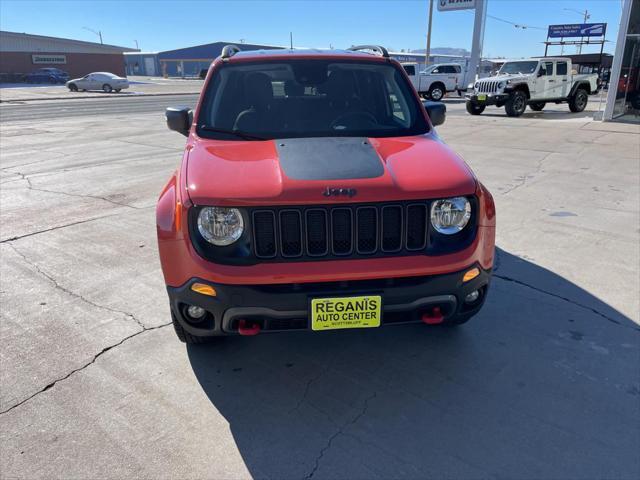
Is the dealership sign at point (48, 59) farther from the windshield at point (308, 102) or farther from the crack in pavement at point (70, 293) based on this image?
the windshield at point (308, 102)

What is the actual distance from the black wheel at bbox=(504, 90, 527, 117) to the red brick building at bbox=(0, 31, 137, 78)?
189 feet

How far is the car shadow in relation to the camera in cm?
225

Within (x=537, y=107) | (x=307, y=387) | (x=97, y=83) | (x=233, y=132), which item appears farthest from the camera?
(x=97, y=83)

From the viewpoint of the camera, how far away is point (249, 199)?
238cm

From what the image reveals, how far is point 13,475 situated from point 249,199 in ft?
5.50

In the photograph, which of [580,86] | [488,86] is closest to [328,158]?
[488,86]

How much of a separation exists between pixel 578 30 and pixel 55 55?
6005 centimetres

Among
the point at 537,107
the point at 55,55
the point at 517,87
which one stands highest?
the point at 55,55

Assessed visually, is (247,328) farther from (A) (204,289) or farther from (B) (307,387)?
(B) (307,387)

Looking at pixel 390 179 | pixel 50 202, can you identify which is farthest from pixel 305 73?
pixel 50 202

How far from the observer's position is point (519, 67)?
1830 centimetres

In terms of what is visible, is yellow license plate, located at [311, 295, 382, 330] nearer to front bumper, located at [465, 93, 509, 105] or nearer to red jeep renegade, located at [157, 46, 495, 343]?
red jeep renegade, located at [157, 46, 495, 343]

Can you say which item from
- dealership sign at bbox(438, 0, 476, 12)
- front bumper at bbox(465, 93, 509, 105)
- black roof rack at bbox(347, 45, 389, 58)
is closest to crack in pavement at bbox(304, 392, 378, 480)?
black roof rack at bbox(347, 45, 389, 58)

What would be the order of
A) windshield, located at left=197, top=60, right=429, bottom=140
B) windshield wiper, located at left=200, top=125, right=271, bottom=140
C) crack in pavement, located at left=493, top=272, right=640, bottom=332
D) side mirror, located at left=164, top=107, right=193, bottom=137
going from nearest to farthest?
windshield wiper, located at left=200, top=125, right=271, bottom=140 < windshield, located at left=197, top=60, right=429, bottom=140 < crack in pavement, located at left=493, top=272, right=640, bottom=332 < side mirror, located at left=164, top=107, right=193, bottom=137
